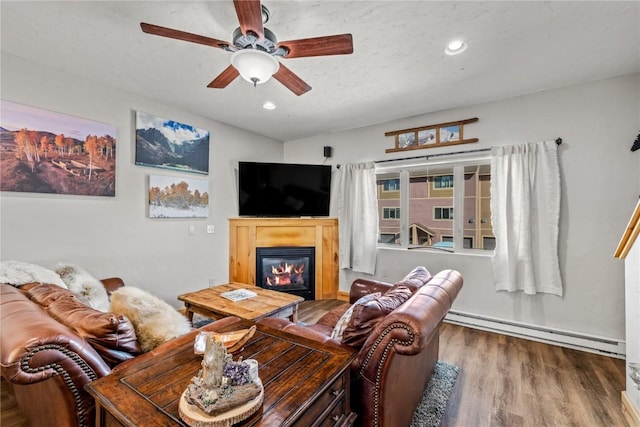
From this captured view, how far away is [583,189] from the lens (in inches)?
107

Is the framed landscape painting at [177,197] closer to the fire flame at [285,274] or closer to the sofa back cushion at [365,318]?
the fire flame at [285,274]

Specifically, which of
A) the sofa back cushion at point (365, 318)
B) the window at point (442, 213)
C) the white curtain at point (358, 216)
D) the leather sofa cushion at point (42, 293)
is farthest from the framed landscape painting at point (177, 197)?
the window at point (442, 213)

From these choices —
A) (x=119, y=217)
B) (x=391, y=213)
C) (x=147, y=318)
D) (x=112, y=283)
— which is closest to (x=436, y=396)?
(x=147, y=318)

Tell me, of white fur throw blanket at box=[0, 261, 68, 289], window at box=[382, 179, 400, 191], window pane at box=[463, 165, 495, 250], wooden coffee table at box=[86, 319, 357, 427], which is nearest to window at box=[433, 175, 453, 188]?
window pane at box=[463, 165, 495, 250]

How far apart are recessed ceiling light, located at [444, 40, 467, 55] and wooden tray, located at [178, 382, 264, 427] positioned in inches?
103

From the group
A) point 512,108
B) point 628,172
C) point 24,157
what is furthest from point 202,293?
point 628,172

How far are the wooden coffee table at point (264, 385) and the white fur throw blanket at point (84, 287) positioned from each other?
3.90ft

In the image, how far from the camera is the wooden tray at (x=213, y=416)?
81 centimetres

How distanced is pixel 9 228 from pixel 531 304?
504 cm

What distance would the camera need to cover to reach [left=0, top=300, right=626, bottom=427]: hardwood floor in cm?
178

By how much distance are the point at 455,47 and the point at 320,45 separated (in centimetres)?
122

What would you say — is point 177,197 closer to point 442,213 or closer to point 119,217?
point 119,217

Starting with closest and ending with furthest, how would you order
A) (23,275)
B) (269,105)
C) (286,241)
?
1. (23,275)
2. (269,105)
3. (286,241)

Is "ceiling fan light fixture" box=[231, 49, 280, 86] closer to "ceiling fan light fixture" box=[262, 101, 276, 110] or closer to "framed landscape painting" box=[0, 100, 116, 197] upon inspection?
"ceiling fan light fixture" box=[262, 101, 276, 110]
